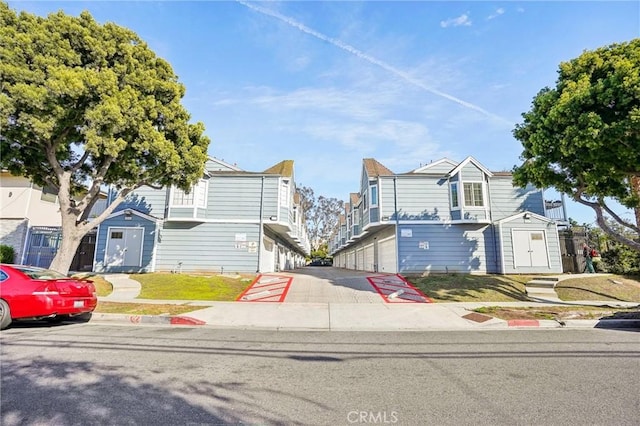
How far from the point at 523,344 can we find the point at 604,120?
8.28m

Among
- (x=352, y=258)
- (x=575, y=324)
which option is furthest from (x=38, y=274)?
(x=352, y=258)

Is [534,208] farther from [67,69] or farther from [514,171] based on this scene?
[67,69]

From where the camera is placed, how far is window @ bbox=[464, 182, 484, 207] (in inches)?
743

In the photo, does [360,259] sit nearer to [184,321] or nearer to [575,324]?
[575,324]

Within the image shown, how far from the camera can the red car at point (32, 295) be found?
269 inches

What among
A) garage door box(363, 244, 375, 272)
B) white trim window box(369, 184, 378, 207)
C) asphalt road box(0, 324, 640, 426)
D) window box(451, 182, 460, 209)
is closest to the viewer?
asphalt road box(0, 324, 640, 426)

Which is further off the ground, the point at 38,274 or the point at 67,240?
the point at 67,240

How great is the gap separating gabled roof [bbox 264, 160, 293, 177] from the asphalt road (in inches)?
605

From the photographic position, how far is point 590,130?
9.45m

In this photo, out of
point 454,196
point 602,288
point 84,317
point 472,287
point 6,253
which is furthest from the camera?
point 454,196

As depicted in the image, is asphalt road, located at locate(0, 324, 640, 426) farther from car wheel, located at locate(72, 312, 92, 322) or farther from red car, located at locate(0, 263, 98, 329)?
car wheel, located at locate(72, 312, 92, 322)

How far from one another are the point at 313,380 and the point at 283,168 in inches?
746

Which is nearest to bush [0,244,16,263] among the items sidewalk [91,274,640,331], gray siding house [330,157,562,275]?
sidewalk [91,274,640,331]

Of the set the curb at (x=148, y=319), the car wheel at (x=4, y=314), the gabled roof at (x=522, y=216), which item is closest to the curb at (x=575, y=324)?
the curb at (x=148, y=319)
